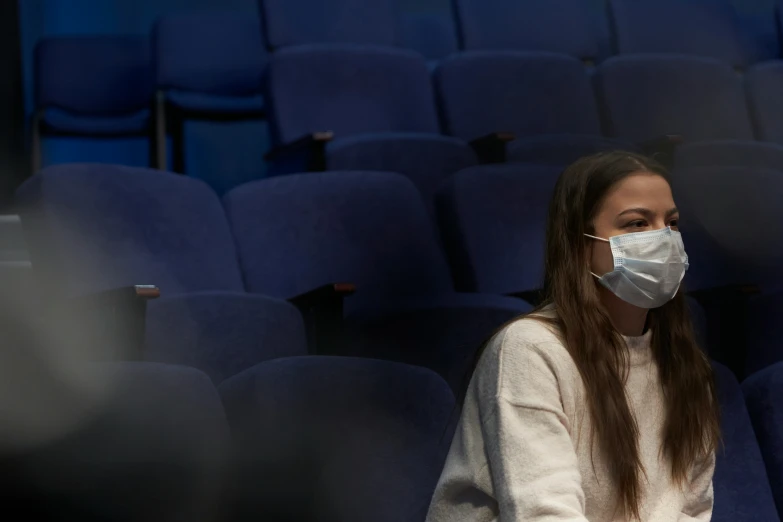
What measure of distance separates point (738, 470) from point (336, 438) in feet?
0.55

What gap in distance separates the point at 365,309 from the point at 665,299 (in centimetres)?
22

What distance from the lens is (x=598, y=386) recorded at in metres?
0.31

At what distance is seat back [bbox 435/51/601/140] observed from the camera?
2.80 feet

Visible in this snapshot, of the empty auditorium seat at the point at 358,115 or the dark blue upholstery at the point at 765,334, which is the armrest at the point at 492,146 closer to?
the empty auditorium seat at the point at 358,115

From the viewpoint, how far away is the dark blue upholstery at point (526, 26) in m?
0.97

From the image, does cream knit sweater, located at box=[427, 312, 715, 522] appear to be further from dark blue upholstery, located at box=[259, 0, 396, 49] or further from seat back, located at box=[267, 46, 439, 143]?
dark blue upholstery, located at box=[259, 0, 396, 49]

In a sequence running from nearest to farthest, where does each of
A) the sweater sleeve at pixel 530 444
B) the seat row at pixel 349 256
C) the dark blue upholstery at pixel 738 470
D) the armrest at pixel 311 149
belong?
the sweater sleeve at pixel 530 444
the dark blue upholstery at pixel 738 470
the seat row at pixel 349 256
the armrest at pixel 311 149

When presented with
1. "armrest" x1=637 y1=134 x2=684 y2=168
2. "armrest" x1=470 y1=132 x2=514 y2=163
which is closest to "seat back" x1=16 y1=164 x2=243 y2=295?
"armrest" x1=470 y1=132 x2=514 y2=163

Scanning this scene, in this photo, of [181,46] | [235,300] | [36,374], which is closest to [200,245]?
[235,300]

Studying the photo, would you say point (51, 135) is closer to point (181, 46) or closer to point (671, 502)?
point (181, 46)

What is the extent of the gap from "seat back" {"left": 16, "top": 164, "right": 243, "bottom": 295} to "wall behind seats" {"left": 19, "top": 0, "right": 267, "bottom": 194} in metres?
0.44

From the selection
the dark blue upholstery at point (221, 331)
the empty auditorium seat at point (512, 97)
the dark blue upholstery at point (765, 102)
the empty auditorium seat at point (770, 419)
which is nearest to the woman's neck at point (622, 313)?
the empty auditorium seat at point (770, 419)

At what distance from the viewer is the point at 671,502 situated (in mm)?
335

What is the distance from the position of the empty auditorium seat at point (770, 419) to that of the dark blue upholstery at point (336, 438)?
14 cm
